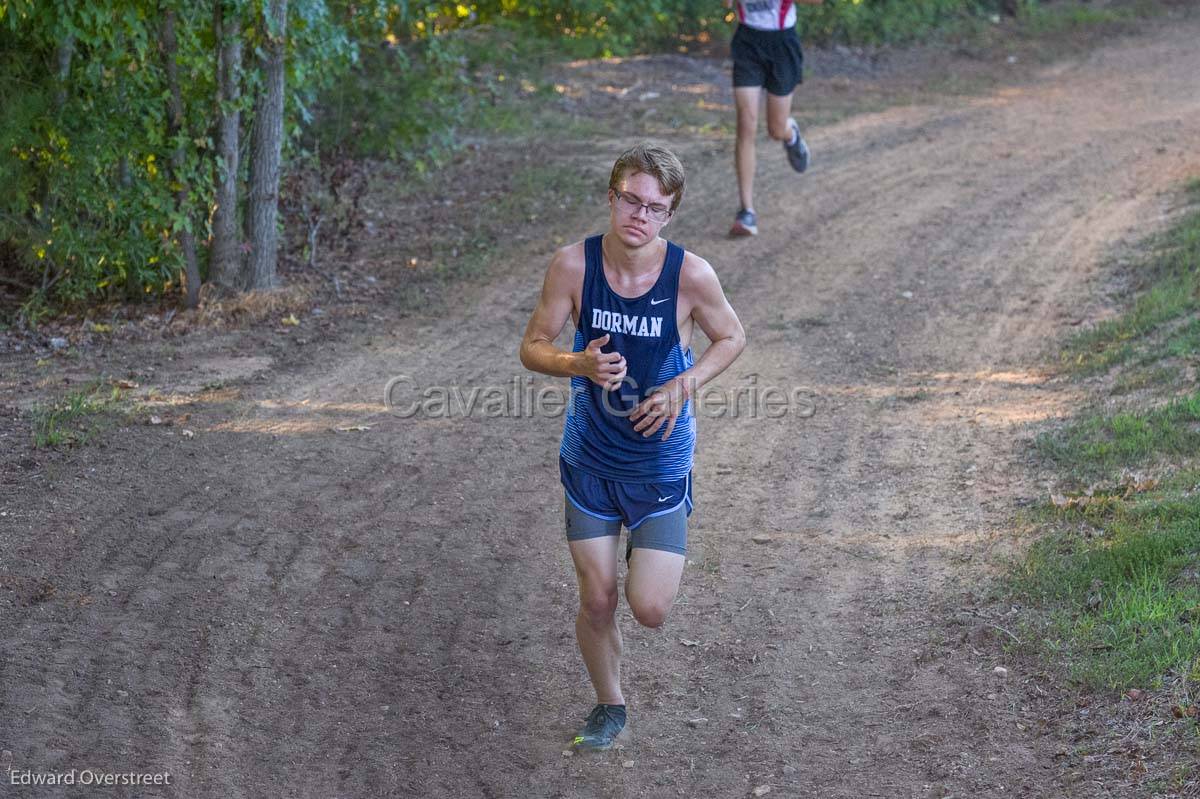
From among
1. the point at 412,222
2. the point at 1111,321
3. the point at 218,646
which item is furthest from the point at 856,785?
the point at 412,222

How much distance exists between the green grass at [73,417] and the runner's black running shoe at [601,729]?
132 inches

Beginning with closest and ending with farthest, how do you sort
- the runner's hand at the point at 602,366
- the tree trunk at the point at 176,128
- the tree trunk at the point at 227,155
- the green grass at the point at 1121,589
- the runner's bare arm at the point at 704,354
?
1. the runner's hand at the point at 602,366
2. the runner's bare arm at the point at 704,354
3. the green grass at the point at 1121,589
4. the tree trunk at the point at 176,128
5. the tree trunk at the point at 227,155

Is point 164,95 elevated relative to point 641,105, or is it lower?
elevated

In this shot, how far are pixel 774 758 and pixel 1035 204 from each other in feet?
24.5

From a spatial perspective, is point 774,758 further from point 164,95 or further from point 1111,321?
point 164,95

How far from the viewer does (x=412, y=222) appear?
→ 34.4 ft

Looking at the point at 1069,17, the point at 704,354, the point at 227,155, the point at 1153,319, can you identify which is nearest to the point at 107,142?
the point at 227,155

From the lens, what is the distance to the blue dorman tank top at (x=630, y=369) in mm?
3840

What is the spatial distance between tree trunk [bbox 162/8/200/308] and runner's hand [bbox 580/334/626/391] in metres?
4.89

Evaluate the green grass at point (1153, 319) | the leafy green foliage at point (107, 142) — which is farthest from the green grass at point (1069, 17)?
the leafy green foliage at point (107, 142)

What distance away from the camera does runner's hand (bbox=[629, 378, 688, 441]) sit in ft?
12.1

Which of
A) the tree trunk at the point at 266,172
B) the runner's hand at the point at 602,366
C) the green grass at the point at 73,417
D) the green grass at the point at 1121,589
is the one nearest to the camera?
the runner's hand at the point at 602,366

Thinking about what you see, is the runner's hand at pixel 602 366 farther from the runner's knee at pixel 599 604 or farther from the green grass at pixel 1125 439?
the green grass at pixel 1125 439

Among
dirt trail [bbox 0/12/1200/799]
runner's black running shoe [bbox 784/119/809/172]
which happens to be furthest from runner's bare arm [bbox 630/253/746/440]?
runner's black running shoe [bbox 784/119/809/172]
